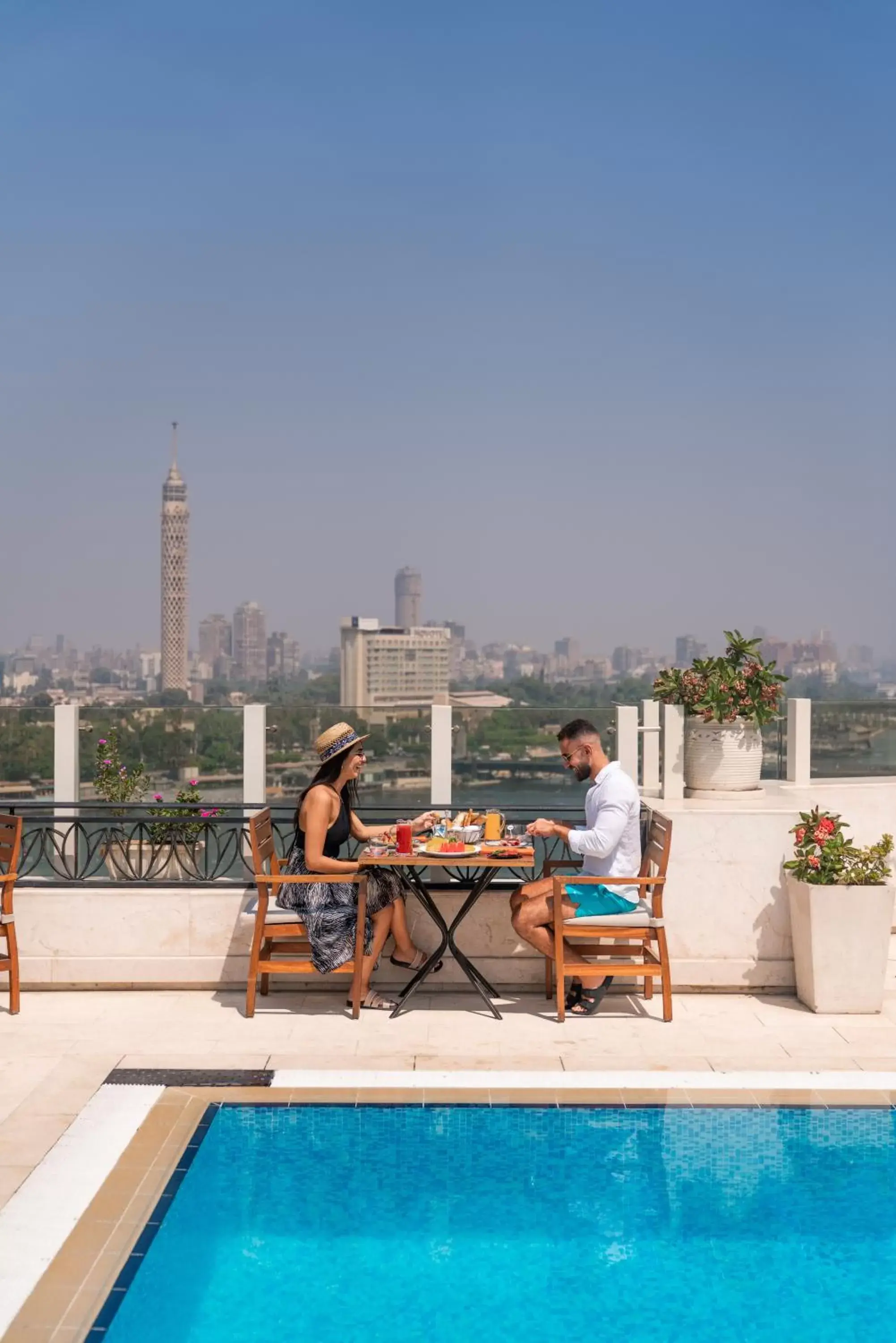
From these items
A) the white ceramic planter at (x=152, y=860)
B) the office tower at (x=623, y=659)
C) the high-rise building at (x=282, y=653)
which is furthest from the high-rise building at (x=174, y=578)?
the white ceramic planter at (x=152, y=860)

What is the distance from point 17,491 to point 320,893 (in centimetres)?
10411

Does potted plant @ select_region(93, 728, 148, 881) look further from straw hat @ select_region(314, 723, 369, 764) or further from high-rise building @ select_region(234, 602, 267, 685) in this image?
high-rise building @ select_region(234, 602, 267, 685)

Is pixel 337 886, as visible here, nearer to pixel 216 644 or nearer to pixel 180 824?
pixel 180 824

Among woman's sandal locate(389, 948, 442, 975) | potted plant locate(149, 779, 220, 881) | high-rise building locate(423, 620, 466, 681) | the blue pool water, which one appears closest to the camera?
the blue pool water

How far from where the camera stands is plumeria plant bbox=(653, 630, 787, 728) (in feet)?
22.0

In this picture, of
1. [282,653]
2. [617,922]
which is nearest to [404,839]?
[617,922]

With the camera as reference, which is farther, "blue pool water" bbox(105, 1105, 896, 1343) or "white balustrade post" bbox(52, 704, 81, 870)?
"white balustrade post" bbox(52, 704, 81, 870)

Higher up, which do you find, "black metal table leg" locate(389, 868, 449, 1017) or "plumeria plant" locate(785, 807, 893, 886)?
"plumeria plant" locate(785, 807, 893, 886)

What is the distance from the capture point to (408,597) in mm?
125125

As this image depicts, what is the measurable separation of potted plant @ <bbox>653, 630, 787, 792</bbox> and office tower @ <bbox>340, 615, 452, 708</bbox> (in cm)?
308

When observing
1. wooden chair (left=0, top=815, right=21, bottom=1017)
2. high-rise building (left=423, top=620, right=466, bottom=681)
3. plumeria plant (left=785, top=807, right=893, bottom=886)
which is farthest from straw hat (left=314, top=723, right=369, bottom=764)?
high-rise building (left=423, top=620, right=466, bottom=681)

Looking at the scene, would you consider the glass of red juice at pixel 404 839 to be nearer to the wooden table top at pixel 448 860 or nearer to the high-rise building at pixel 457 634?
the wooden table top at pixel 448 860

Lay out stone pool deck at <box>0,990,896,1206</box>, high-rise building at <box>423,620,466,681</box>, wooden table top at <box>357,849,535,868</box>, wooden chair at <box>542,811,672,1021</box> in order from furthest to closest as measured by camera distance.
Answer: high-rise building at <box>423,620,466,681</box>, wooden chair at <box>542,811,672,1021</box>, wooden table top at <box>357,849,535,868</box>, stone pool deck at <box>0,990,896,1206</box>

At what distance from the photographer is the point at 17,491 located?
338 feet
